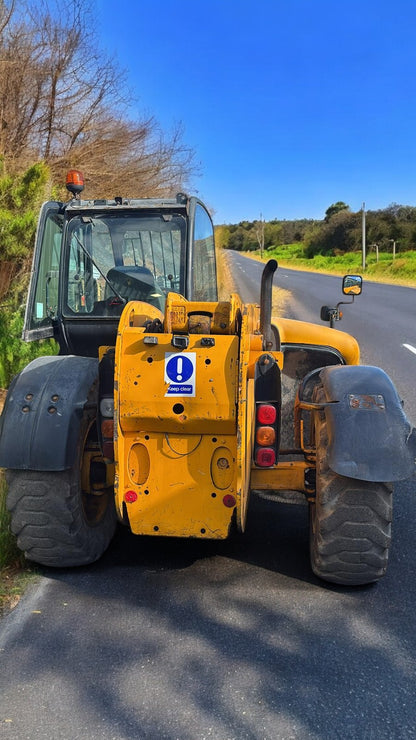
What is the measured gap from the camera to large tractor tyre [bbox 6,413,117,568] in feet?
11.0

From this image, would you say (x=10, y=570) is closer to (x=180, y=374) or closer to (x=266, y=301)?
(x=180, y=374)

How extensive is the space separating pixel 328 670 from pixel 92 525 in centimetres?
160

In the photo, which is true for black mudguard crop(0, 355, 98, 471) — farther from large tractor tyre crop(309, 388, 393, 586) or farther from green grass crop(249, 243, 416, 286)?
green grass crop(249, 243, 416, 286)

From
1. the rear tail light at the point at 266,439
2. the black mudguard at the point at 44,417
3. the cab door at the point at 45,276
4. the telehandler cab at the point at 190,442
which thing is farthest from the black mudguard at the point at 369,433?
the cab door at the point at 45,276

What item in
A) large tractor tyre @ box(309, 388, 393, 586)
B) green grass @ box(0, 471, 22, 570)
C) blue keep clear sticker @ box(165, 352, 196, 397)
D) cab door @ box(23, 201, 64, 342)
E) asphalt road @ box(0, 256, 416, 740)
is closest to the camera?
asphalt road @ box(0, 256, 416, 740)

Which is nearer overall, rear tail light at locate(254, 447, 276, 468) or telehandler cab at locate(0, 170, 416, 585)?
telehandler cab at locate(0, 170, 416, 585)

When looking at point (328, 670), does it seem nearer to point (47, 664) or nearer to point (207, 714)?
point (207, 714)

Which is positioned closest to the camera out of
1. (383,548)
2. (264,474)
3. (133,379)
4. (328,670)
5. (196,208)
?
(328,670)

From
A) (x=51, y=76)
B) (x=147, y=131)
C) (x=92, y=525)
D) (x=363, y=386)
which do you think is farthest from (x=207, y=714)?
(x=147, y=131)

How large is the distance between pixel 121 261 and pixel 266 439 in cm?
208

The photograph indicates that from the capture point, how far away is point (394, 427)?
124 inches

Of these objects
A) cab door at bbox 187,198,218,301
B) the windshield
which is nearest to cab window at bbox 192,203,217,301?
cab door at bbox 187,198,218,301

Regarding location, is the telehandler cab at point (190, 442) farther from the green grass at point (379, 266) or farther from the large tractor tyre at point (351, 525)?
the green grass at point (379, 266)

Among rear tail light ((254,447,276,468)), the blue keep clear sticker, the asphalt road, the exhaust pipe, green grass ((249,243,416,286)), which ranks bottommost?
the asphalt road
